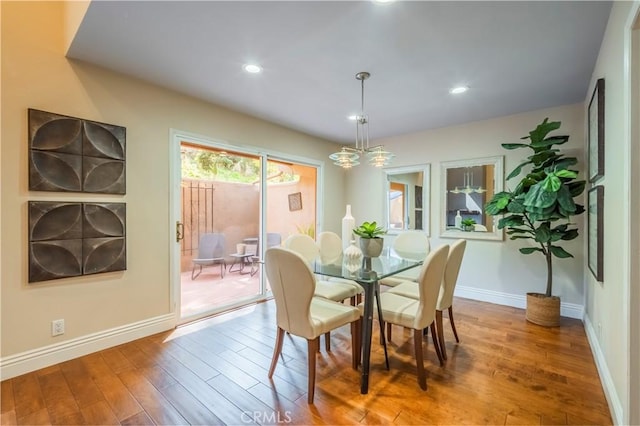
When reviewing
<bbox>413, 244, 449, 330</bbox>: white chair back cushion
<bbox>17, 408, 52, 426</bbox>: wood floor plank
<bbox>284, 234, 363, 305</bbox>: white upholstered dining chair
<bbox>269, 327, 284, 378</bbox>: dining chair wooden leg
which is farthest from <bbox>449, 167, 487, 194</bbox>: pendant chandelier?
<bbox>17, 408, 52, 426</bbox>: wood floor plank

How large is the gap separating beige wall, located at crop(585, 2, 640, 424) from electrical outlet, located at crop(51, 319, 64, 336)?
380cm

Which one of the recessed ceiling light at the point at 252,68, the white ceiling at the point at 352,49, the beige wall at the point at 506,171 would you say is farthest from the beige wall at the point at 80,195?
the beige wall at the point at 506,171

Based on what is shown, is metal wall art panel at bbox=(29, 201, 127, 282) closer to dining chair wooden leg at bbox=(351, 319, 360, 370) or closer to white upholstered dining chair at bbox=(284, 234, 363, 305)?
white upholstered dining chair at bbox=(284, 234, 363, 305)

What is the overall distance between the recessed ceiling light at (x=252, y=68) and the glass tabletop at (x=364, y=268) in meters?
1.84

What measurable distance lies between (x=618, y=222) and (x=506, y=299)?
2561 mm

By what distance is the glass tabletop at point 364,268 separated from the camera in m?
2.19

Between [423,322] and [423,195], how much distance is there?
2.89 m

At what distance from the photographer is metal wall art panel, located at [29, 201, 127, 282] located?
89.0 inches

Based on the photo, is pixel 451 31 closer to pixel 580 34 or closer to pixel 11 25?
pixel 580 34

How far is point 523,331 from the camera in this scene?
3.04m

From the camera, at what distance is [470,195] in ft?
13.8

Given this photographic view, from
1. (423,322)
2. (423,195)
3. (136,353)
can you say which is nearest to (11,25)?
(136,353)

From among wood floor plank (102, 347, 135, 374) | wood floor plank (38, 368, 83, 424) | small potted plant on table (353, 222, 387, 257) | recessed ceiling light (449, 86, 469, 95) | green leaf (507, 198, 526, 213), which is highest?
recessed ceiling light (449, 86, 469, 95)

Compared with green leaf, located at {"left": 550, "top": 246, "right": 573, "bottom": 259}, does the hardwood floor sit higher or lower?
lower
